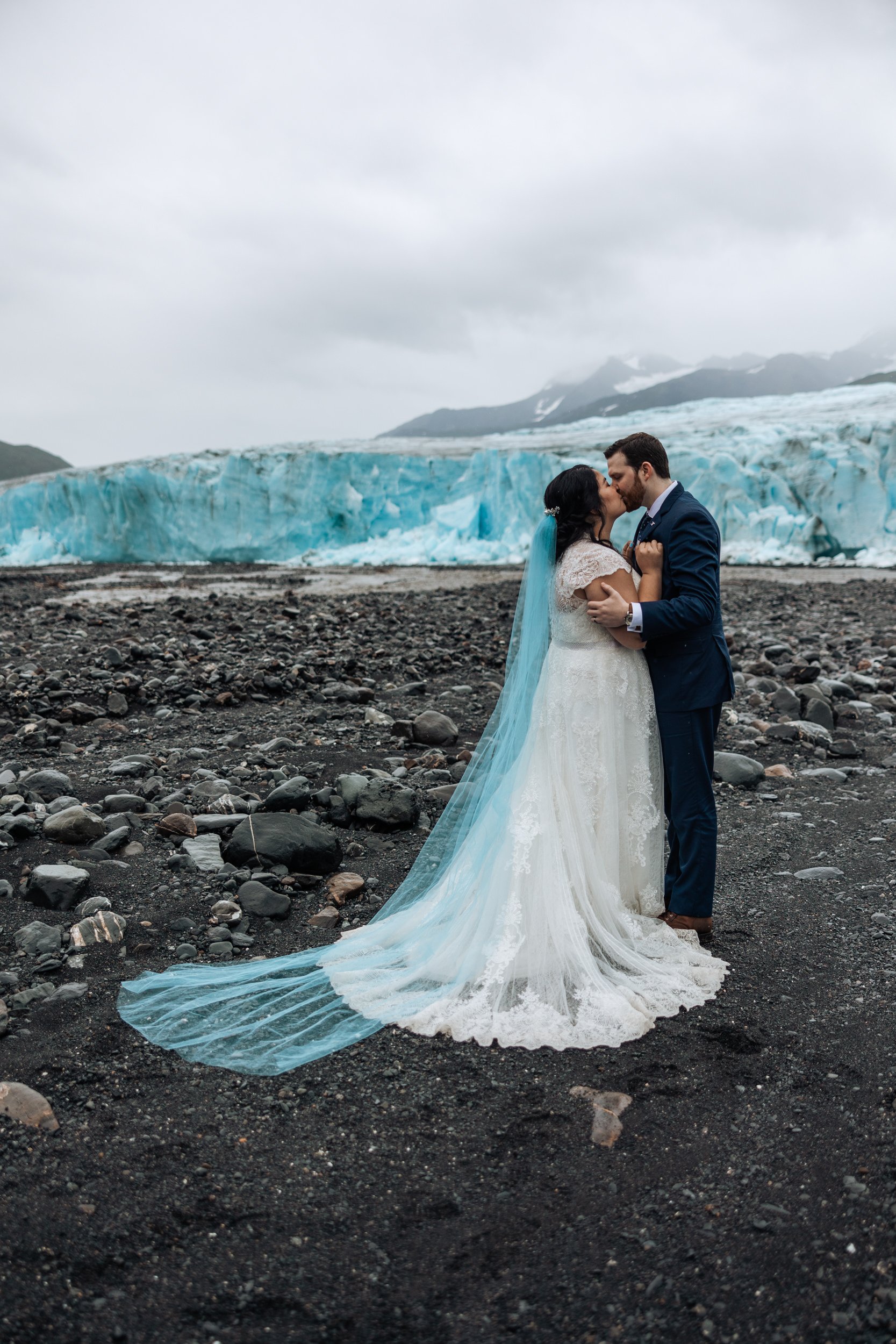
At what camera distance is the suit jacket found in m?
3.22

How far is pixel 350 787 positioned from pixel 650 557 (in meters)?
2.25

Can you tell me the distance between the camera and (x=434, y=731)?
246 inches

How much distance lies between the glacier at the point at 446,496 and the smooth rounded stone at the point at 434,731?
1968cm

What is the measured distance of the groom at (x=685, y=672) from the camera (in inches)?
130

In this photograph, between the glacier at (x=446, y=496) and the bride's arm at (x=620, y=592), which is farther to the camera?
the glacier at (x=446, y=496)

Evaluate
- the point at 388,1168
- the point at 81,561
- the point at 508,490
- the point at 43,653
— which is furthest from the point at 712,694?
the point at 81,561

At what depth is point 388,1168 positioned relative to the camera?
2209 mm

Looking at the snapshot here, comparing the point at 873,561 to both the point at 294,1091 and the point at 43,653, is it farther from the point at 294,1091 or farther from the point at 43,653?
the point at 294,1091

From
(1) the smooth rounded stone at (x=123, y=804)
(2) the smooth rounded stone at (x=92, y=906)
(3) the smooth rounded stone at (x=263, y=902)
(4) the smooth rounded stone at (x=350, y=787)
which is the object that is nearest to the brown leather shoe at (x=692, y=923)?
(3) the smooth rounded stone at (x=263, y=902)

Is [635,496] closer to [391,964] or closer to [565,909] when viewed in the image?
[565,909]

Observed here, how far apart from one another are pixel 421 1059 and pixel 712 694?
1.65 meters

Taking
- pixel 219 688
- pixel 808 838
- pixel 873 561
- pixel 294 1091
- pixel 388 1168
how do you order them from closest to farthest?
pixel 388 1168
pixel 294 1091
pixel 808 838
pixel 219 688
pixel 873 561

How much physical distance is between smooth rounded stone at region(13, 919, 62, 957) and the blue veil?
0.45 m

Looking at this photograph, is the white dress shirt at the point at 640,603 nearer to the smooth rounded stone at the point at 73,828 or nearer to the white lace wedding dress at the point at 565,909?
the white lace wedding dress at the point at 565,909
